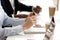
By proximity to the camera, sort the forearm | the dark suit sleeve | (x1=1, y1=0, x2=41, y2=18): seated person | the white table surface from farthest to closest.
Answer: the dark suit sleeve → (x1=1, y1=0, x2=41, y2=18): seated person → the forearm → the white table surface

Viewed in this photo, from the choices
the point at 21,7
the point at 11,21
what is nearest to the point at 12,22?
the point at 11,21

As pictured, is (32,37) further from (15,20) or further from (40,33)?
(15,20)

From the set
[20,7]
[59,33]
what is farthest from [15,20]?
[59,33]

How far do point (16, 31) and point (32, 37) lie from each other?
0.16m

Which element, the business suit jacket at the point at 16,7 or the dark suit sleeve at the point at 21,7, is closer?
the business suit jacket at the point at 16,7

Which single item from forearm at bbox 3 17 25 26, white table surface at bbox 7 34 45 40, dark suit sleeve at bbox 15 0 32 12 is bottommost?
white table surface at bbox 7 34 45 40

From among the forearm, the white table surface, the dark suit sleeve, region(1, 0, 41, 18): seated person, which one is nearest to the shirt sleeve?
the forearm

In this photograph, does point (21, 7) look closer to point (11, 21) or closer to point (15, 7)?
point (15, 7)

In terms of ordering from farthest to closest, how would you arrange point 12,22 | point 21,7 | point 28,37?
point 21,7 → point 12,22 → point 28,37

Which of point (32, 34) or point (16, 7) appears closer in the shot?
point (32, 34)

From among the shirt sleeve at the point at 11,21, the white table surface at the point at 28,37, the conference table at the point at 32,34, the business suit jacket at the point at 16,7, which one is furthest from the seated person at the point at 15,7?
the white table surface at the point at 28,37

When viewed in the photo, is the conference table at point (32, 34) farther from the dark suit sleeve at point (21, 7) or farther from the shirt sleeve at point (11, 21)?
the dark suit sleeve at point (21, 7)

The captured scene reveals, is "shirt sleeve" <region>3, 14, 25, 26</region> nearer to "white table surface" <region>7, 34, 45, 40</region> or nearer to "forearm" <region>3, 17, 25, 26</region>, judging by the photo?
"forearm" <region>3, 17, 25, 26</region>

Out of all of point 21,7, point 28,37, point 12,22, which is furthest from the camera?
point 21,7
